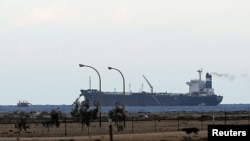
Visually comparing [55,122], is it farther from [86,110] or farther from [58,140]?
[58,140]

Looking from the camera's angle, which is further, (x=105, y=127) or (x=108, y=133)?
(x=105, y=127)

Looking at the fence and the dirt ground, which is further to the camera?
the fence

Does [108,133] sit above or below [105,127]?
below

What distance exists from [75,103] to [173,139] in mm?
25650

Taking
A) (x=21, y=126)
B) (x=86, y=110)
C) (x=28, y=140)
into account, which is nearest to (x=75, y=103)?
(x=86, y=110)

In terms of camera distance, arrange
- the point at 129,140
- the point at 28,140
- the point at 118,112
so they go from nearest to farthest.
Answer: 1. the point at 129,140
2. the point at 28,140
3. the point at 118,112

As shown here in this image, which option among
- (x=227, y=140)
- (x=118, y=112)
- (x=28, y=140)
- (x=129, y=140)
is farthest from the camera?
(x=118, y=112)

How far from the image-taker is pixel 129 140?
53875mm

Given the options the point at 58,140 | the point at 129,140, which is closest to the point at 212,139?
the point at 129,140

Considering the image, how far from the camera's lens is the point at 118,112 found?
251ft

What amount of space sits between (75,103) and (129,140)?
81.8 feet

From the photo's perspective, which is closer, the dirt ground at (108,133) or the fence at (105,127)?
the dirt ground at (108,133)

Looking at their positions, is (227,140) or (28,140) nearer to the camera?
(227,140)

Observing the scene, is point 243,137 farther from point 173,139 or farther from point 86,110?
point 86,110
